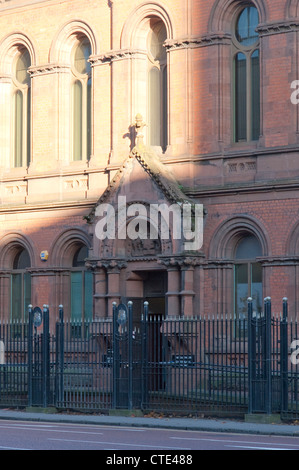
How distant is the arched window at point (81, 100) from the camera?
1389 inches

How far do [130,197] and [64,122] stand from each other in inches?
180

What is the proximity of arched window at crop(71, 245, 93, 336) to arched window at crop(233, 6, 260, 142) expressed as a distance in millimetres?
6657

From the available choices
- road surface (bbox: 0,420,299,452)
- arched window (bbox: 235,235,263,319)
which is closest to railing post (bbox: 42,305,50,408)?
Result: road surface (bbox: 0,420,299,452)

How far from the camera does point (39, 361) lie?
2836cm

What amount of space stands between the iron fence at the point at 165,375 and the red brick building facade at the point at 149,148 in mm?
2948

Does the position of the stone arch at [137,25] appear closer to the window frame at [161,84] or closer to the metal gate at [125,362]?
the window frame at [161,84]

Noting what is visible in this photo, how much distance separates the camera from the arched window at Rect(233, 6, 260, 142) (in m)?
31.3

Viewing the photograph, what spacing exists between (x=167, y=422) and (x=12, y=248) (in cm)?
1317

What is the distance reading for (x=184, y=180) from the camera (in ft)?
105

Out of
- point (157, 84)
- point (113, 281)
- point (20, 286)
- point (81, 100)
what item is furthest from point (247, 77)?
point (20, 286)

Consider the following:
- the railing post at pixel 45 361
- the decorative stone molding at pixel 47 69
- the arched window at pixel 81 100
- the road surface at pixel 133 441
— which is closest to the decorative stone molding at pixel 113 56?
the arched window at pixel 81 100
